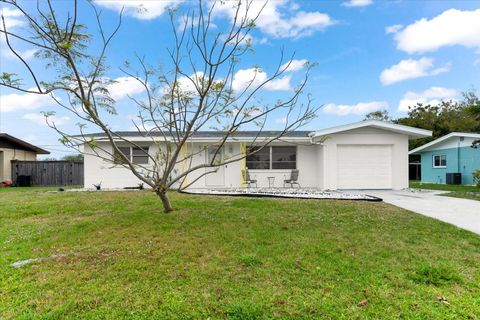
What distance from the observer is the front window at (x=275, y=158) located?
14.5m

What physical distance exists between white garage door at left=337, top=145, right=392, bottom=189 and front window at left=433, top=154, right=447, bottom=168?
1040 cm

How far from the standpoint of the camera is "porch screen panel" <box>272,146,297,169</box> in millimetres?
14453

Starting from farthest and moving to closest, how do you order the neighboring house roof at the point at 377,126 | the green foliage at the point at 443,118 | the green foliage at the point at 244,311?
1. the green foliage at the point at 443,118
2. the neighboring house roof at the point at 377,126
3. the green foliage at the point at 244,311

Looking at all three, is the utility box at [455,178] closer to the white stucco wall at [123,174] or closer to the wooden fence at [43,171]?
the white stucco wall at [123,174]

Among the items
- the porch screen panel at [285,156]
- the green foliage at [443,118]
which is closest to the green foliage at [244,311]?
the porch screen panel at [285,156]

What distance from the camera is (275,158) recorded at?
47.5 feet

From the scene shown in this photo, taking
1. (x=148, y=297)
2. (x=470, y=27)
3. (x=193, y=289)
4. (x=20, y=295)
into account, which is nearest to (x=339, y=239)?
(x=193, y=289)

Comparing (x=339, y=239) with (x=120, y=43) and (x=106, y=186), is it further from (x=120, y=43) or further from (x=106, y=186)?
(x=106, y=186)

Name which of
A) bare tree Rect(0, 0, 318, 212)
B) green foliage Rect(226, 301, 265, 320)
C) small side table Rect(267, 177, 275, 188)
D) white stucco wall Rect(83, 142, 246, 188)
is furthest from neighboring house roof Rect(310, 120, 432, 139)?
green foliage Rect(226, 301, 265, 320)

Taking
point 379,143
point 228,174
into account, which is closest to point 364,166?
point 379,143

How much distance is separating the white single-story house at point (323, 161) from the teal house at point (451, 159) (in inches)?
296

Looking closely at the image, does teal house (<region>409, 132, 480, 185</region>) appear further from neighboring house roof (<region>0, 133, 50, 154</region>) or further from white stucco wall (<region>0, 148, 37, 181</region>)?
white stucco wall (<region>0, 148, 37, 181</region>)

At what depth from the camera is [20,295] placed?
3.11 m

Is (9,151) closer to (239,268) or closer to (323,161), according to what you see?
(323,161)
